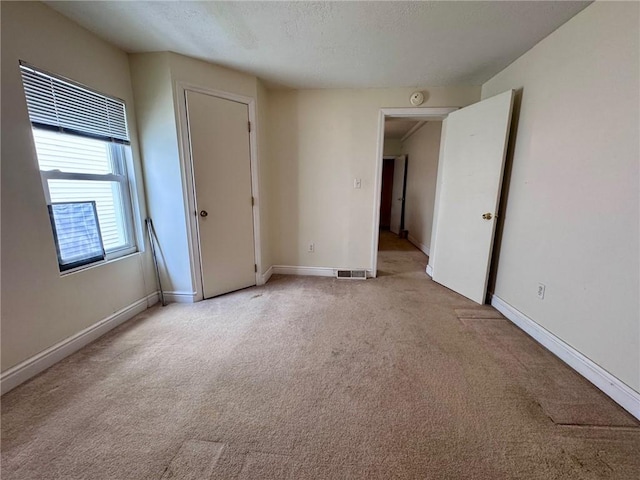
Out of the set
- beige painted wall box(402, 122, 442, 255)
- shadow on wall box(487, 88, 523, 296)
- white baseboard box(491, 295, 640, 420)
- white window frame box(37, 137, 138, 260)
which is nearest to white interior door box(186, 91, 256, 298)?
white window frame box(37, 137, 138, 260)

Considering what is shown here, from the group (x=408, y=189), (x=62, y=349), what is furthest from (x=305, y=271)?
(x=408, y=189)

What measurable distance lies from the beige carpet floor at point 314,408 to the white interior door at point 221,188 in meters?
0.70

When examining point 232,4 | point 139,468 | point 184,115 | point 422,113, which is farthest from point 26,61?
point 422,113

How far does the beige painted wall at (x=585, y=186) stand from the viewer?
54.3 inches

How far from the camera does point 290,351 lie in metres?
1.83

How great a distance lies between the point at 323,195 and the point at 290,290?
123cm

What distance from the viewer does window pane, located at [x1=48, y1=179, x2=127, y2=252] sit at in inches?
69.2

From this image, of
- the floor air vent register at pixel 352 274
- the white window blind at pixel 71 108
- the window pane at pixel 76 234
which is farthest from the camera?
the floor air vent register at pixel 352 274

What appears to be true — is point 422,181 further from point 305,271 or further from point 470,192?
point 305,271

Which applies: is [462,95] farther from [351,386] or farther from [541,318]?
[351,386]

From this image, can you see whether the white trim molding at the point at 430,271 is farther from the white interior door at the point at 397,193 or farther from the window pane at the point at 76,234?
the window pane at the point at 76,234

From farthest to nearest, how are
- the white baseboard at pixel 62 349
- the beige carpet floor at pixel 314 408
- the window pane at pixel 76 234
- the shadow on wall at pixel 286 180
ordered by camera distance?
1. the shadow on wall at pixel 286 180
2. the window pane at pixel 76 234
3. the white baseboard at pixel 62 349
4. the beige carpet floor at pixel 314 408

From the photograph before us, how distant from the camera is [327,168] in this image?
3133 mm

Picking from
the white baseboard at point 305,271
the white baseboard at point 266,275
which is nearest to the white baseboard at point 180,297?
the white baseboard at point 266,275
